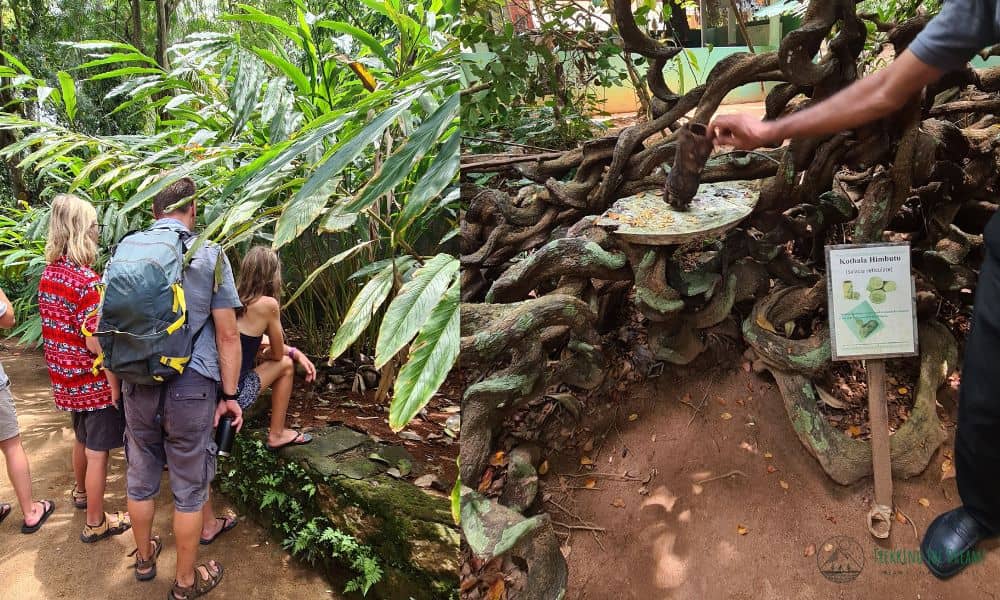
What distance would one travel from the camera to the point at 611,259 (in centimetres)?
130

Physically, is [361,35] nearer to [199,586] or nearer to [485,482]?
[485,482]

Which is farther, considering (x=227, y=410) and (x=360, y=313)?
(x=227, y=410)

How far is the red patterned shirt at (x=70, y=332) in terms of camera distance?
1294mm

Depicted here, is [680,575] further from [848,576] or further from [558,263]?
[558,263]

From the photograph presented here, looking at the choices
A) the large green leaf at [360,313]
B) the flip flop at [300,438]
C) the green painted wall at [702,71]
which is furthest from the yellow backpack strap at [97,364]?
the green painted wall at [702,71]

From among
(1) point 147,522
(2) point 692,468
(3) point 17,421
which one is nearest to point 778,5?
(2) point 692,468

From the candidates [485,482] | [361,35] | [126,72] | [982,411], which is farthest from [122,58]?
[982,411]

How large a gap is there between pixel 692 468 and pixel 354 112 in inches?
34.9

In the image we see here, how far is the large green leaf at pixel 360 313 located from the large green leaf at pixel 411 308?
0.07m

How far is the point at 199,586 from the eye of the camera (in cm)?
133

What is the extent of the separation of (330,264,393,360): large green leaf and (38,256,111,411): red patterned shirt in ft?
1.82

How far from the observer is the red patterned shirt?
4.25 ft

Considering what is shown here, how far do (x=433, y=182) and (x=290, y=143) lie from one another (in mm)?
269

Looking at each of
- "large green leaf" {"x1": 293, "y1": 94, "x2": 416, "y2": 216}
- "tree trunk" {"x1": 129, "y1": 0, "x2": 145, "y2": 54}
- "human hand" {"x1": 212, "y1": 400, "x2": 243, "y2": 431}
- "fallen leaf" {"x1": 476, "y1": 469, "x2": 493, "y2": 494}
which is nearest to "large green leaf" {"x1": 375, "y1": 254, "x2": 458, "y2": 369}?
"large green leaf" {"x1": 293, "y1": 94, "x2": 416, "y2": 216}
